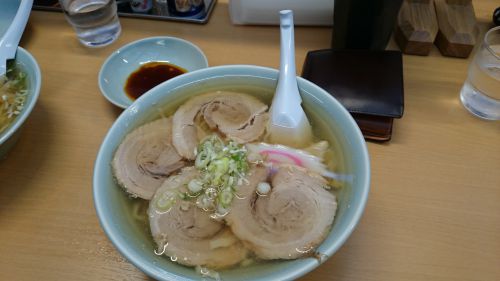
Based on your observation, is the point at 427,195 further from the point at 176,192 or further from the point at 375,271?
the point at 176,192

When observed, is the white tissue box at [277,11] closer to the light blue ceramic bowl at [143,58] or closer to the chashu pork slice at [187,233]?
the light blue ceramic bowl at [143,58]

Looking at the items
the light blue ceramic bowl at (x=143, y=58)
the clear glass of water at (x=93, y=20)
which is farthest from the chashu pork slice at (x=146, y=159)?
the clear glass of water at (x=93, y=20)

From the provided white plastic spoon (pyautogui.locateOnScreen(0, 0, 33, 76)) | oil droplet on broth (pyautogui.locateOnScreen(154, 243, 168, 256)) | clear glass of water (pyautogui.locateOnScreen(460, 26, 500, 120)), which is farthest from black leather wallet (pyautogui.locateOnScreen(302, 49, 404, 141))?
white plastic spoon (pyautogui.locateOnScreen(0, 0, 33, 76))

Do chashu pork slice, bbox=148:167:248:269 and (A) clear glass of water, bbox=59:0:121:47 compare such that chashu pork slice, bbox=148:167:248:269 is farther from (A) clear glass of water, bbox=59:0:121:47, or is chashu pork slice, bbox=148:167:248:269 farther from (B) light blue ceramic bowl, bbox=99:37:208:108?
(A) clear glass of water, bbox=59:0:121:47

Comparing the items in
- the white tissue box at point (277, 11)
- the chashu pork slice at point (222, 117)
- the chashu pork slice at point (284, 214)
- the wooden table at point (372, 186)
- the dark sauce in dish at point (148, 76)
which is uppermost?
the white tissue box at point (277, 11)

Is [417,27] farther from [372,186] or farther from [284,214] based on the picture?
[284,214]

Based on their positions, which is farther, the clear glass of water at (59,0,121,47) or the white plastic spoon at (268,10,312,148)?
the clear glass of water at (59,0,121,47)
